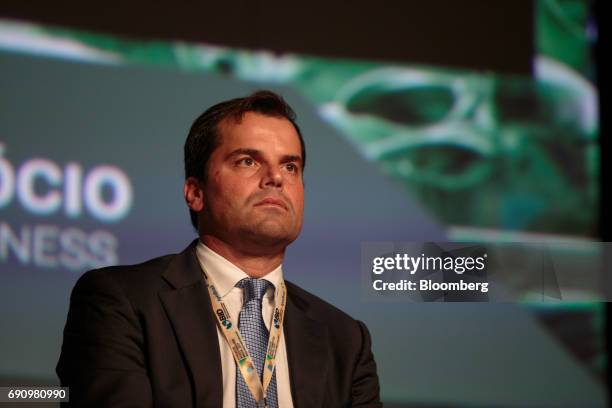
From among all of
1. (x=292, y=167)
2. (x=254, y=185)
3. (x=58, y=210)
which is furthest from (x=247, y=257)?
(x=58, y=210)

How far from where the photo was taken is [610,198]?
397cm

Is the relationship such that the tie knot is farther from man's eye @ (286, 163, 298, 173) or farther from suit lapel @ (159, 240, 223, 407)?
man's eye @ (286, 163, 298, 173)

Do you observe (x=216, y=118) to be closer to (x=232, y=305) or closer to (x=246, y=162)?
(x=246, y=162)

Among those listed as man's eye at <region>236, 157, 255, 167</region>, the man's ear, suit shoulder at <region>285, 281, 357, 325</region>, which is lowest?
suit shoulder at <region>285, 281, 357, 325</region>

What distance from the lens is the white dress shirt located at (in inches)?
98.9

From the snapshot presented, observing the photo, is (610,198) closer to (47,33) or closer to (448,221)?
(448,221)

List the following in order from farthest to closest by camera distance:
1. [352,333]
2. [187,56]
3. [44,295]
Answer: [187,56], [44,295], [352,333]

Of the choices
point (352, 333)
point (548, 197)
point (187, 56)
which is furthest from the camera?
point (548, 197)

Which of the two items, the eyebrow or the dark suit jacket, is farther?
the eyebrow

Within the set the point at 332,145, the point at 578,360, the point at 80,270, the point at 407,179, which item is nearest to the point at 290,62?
the point at 332,145

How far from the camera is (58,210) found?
346 cm

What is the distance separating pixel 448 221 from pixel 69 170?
68.7 inches

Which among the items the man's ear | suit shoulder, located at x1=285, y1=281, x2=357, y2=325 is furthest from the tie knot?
the man's ear

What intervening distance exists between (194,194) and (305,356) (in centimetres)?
73
